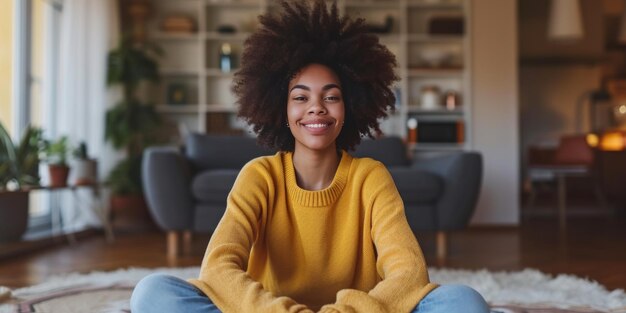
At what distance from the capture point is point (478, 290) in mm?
2324

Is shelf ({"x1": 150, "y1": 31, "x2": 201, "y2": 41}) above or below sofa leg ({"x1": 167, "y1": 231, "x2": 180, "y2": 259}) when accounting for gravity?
above

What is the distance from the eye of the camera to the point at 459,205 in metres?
3.47

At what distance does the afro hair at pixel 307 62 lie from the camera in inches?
51.9

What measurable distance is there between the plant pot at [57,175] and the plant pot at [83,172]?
20 centimetres

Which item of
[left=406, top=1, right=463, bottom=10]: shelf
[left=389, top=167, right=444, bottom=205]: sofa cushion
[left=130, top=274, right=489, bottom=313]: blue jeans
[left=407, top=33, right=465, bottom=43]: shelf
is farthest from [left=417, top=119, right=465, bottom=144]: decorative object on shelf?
[left=130, top=274, right=489, bottom=313]: blue jeans

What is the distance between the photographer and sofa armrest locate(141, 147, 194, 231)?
3.41 m

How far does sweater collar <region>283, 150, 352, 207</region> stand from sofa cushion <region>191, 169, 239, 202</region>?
82.7 inches

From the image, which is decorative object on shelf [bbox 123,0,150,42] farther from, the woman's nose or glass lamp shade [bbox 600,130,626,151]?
glass lamp shade [bbox 600,130,626,151]

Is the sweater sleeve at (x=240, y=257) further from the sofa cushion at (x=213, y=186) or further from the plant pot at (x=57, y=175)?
the plant pot at (x=57, y=175)

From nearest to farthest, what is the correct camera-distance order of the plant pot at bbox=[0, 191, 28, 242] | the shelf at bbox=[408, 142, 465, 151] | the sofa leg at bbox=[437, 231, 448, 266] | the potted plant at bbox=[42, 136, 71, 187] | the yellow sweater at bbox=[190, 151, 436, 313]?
the yellow sweater at bbox=[190, 151, 436, 313] < the plant pot at bbox=[0, 191, 28, 242] < the sofa leg at bbox=[437, 231, 448, 266] < the potted plant at bbox=[42, 136, 71, 187] < the shelf at bbox=[408, 142, 465, 151]

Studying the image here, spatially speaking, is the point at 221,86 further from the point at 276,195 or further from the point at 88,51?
the point at 276,195

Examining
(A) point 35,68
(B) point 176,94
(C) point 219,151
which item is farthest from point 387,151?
(A) point 35,68

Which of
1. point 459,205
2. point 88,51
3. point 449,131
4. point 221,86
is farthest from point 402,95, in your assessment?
point 88,51

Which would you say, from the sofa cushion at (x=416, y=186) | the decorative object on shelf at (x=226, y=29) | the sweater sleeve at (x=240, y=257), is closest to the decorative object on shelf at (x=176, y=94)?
the decorative object on shelf at (x=226, y=29)
